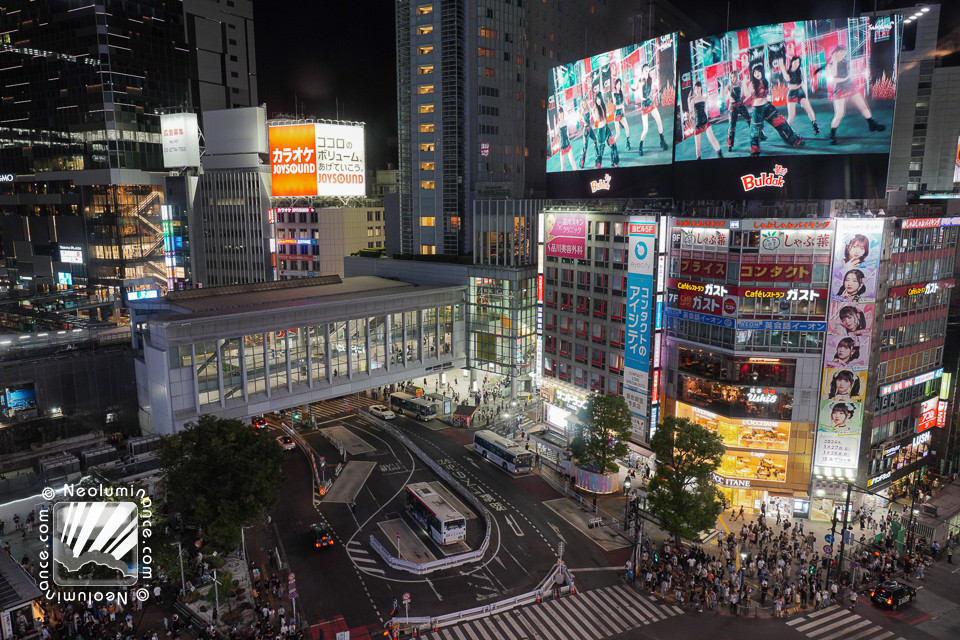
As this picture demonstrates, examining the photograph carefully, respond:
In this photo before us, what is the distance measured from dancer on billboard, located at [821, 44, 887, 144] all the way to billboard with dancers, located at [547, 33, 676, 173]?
568 inches

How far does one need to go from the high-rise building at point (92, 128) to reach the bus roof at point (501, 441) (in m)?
90.0

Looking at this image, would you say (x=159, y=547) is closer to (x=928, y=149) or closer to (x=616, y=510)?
(x=616, y=510)

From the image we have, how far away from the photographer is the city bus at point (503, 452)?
57.9 meters

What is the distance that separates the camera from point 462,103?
8975 centimetres

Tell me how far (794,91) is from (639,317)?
23209 millimetres

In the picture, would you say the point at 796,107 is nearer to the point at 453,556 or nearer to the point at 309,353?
the point at 453,556

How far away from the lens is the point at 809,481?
51.5m

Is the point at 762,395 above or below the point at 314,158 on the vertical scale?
below

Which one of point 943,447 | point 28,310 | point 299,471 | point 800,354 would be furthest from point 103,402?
point 943,447

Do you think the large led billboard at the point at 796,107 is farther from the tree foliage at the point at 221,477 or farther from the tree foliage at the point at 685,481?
the tree foliage at the point at 221,477

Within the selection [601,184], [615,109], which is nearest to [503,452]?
[601,184]

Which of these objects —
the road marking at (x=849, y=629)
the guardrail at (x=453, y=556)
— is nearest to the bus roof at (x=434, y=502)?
the guardrail at (x=453, y=556)

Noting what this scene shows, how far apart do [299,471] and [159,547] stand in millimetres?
22277

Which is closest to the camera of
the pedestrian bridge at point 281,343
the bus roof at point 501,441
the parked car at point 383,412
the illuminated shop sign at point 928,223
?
the illuminated shop sign at point 928,223
